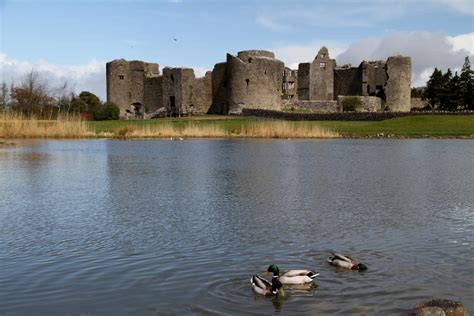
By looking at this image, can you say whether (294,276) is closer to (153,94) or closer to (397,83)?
(153,94)

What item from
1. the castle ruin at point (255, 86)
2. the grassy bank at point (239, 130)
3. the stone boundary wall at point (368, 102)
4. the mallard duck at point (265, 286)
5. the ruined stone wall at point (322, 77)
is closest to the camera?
the mallard duck at point (265, 286)

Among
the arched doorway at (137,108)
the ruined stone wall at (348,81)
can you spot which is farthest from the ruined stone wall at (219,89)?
the ruined stone wall at (348,81)

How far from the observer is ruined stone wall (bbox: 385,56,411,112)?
52.1 m

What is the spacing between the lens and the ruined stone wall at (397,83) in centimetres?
5206

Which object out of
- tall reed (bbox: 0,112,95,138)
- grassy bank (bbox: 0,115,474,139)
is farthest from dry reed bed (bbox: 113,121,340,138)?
tall reed (bbox: 0,112,95,138)

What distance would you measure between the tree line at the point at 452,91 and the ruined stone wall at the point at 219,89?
2096 centimetres

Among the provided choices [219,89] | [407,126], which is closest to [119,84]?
[219,89]

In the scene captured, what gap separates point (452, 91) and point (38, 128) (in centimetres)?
4326

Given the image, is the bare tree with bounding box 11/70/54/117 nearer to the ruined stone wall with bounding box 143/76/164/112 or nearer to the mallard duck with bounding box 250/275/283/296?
the ruined stone wall with bounding box 143/76/164/112

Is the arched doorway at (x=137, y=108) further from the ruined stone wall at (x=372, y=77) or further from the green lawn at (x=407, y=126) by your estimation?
the ruined stone wall at (x=372, y=77)

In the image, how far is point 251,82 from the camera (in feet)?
155

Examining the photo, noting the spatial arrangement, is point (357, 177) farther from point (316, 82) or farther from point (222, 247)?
point (316, 82)

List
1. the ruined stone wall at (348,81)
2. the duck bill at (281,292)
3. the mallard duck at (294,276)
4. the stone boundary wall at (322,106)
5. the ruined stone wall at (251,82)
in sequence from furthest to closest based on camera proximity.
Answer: the ruined stone wall at (348,81)
the stone boundary wall at (322,106)
the ruined stone wall at (251,82)
the mallard duck at (294,276)
the duck bill at (281,292)

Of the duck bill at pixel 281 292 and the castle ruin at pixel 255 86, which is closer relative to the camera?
the duck bill at pixel 281 292
